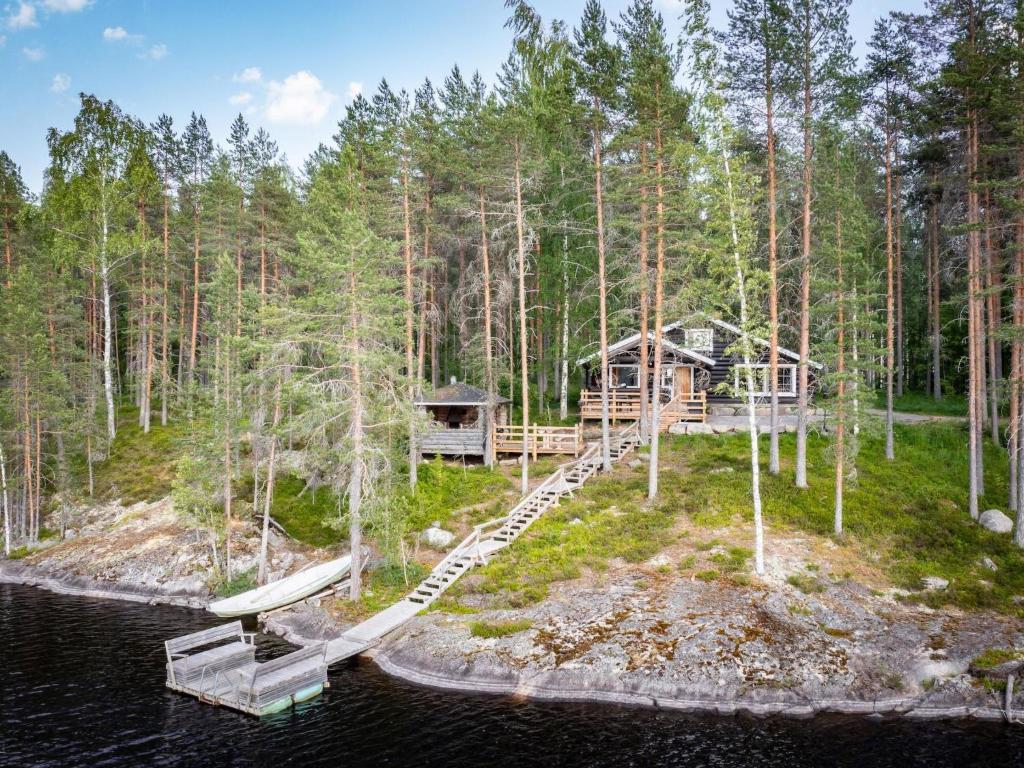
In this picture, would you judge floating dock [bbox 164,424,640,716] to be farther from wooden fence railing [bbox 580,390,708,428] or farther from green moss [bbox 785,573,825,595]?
wooden fence railing [bbox 580,390,708,428]

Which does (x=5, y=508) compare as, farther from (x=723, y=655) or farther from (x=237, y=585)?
(x=723, y=655)

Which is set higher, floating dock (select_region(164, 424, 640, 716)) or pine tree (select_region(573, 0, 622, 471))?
pine tree (select_region(573, 0, 622, 471))

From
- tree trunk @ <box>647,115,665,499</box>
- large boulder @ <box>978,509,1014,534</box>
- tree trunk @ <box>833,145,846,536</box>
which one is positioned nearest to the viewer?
large boulder @ <box>978,509,1014,534</box>

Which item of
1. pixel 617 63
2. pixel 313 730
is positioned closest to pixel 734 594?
pixel 313 730

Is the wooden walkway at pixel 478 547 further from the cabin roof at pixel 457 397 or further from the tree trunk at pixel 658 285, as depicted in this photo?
the cabin roof at pixel 457 397

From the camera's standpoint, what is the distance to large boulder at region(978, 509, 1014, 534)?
19891 mm

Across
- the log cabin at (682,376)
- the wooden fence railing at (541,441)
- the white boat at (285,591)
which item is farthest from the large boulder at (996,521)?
the white boat at (285,591)

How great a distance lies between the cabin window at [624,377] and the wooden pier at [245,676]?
22935 millimetres

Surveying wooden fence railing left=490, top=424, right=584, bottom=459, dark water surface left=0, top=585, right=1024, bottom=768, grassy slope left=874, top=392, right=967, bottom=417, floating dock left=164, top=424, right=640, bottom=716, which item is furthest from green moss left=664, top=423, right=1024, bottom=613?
floating dock left=164, top=424, right=640, bottom=716

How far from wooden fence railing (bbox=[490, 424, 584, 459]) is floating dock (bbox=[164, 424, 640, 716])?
736cm

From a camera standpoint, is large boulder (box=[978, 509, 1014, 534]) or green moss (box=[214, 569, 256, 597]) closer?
large boulder (box=[978, 509, 1014, 534])

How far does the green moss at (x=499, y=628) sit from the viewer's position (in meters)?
16.6

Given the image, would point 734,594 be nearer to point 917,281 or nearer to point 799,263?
point 799,263

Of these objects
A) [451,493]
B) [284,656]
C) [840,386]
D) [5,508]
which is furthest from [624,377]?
[5,508]
